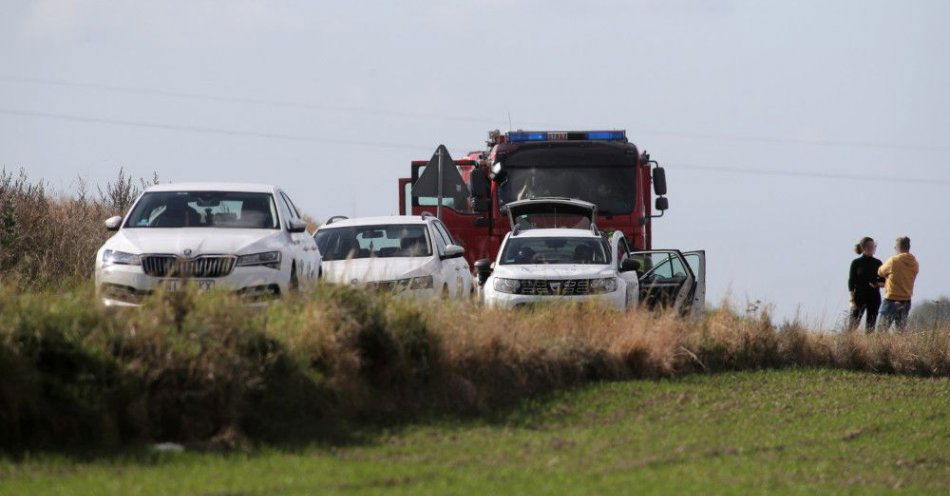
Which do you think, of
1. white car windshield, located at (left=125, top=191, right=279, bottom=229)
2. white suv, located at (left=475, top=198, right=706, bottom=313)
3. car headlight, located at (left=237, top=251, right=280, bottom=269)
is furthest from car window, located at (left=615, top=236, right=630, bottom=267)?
car headlight, located at (left=237, top=251, right=280, bottom=269)

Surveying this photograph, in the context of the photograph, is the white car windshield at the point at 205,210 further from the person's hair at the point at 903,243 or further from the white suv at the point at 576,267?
the person's hair at the point at 903,243

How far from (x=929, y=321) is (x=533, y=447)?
36.0ft

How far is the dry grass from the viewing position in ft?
40.4

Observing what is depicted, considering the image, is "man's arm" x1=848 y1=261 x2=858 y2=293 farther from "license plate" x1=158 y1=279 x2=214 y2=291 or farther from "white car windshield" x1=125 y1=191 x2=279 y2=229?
"license plate" x1=158 y1=279 x2=214 y2=291

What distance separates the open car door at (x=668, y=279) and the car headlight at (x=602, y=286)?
215 centimetres

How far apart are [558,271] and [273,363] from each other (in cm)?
934

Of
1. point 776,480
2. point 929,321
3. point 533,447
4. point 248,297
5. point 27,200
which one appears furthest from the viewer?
point 27,200

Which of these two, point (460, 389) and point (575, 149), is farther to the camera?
point (575, 149)

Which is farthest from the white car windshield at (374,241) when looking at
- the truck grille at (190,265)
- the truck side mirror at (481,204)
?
the truck grille at (190,265)

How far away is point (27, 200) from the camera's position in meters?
27.6

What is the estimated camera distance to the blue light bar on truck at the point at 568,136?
1107 inches

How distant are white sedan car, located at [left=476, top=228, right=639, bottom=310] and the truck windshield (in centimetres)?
382

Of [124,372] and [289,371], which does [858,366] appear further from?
[124,372]

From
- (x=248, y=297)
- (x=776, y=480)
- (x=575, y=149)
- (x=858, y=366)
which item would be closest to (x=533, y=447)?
(x=776, y=480)
